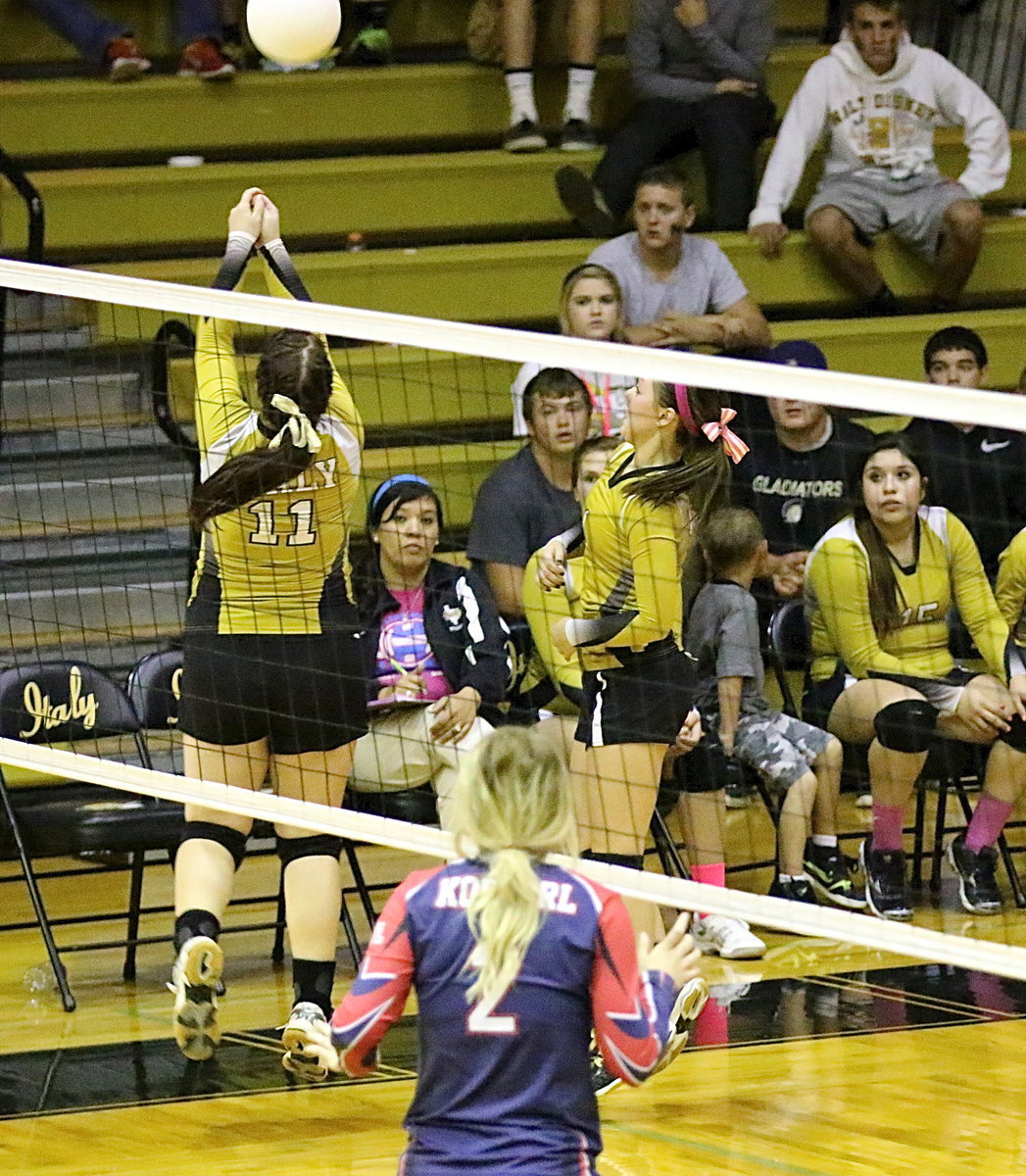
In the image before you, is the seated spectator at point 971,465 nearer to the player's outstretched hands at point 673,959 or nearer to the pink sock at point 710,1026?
the pink sock at point 710,1026

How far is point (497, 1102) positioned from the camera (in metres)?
3.02

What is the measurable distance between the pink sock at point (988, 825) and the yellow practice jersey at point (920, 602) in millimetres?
406

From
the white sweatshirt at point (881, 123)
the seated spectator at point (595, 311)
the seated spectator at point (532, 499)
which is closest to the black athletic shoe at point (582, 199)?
the white sweatshirt at point (881, 123)

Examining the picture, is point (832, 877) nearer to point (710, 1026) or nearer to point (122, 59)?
point (710, 1026)

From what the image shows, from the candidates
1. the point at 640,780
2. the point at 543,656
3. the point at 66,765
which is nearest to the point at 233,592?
the point at 66,765

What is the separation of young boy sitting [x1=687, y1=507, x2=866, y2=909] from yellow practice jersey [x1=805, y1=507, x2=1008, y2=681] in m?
0.26

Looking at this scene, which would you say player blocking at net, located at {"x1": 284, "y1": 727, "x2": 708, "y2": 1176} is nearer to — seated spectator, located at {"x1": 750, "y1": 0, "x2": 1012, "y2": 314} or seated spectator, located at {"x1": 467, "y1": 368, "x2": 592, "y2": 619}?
seated spectator, located at {"x1": 467, "y1": 368, "x2": 592, "y2": 619}

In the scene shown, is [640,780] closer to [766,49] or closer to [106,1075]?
[106,1075]

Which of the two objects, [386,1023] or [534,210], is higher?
[534,210]

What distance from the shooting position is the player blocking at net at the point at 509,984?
3.02m

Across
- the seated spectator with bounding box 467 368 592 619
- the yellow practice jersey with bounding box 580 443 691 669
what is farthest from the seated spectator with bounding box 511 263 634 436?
the yellow practice jersey with bounding box 580 443 691 669

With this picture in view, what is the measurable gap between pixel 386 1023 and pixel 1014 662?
12.0 feet

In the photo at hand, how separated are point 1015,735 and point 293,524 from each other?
8.45ft

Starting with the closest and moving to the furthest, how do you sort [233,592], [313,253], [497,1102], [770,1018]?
[497,1102] < [233,592] < [770,1018] < [313,253]
